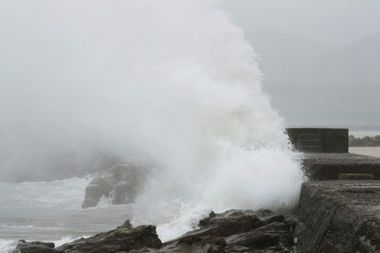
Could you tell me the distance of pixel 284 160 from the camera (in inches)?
336

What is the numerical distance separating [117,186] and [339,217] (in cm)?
1090

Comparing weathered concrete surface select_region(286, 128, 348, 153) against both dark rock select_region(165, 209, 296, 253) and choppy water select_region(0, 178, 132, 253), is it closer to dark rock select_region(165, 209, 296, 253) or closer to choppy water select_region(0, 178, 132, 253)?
choppy water select_region(0, 178, 132, 253)

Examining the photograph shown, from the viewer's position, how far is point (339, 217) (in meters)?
5.13

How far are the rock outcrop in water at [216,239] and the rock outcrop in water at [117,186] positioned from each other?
788cm

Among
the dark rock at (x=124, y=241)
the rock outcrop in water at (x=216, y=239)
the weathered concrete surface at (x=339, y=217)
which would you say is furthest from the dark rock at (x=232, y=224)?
the dark rock at (x=124, y=241)

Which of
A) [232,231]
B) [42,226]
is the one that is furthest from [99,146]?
[232,231]

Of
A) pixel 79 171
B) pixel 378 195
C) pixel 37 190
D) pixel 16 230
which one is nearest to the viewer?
pixel 378 195

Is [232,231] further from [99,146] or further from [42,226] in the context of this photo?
[99,146]

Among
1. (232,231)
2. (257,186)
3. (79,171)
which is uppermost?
(79,171)

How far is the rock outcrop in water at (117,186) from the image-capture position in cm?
1477

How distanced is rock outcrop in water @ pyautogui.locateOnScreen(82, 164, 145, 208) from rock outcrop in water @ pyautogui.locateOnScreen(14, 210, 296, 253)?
25.8 ft

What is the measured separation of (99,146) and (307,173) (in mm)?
15174

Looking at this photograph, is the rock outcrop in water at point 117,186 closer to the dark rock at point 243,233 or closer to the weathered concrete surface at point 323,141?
the weathered concrete surface at point 323,141

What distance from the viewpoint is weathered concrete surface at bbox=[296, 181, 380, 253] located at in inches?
176
